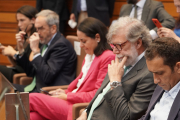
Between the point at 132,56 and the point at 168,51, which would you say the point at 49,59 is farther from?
the point at 168,51

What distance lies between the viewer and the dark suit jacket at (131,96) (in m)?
1.68

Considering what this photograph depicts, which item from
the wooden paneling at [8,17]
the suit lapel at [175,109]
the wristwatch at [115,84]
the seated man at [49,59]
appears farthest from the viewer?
the wooden paneling at [8,17]

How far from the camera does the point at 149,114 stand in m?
1.56

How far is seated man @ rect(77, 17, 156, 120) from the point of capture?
169 centimetres

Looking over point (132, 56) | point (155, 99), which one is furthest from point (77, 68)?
point (155, 99)

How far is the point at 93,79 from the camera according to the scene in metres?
2.33

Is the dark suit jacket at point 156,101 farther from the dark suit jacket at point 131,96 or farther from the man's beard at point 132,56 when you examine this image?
the man's beard at point 132,56

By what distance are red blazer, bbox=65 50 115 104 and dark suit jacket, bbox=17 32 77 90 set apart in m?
0.54

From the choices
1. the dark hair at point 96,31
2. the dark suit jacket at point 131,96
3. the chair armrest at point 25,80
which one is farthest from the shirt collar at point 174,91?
the chair armrest at point 25,80

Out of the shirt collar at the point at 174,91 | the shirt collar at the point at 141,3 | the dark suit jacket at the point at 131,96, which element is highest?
the shirt collar at the point at 141,3

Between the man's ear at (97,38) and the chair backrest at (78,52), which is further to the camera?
the chair backrest at (78,52)

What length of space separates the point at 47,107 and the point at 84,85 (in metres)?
0.37

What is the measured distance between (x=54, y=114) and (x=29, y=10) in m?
1.81

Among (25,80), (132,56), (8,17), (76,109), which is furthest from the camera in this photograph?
(8,17)
